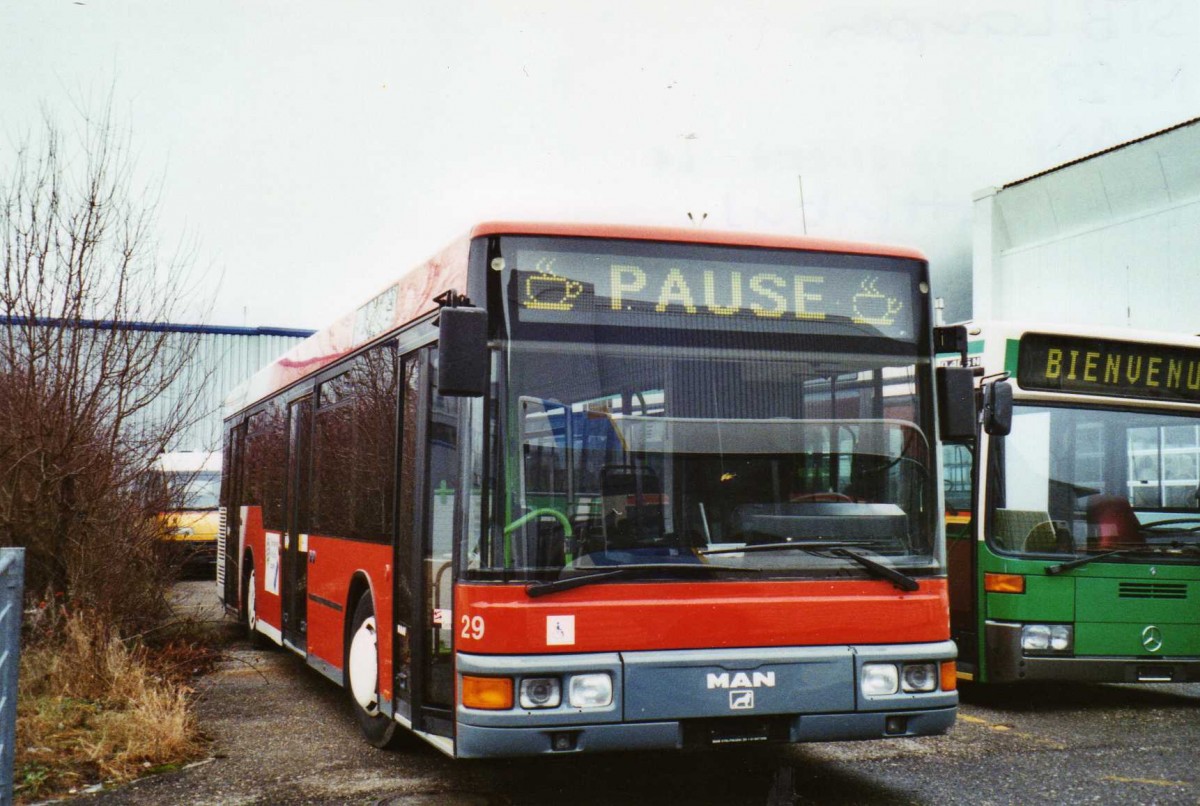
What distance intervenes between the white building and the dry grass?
17541mm

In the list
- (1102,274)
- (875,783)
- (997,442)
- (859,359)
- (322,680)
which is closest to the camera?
(859,359)

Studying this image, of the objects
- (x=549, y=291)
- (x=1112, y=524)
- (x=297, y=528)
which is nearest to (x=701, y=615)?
(x=549, y=291)

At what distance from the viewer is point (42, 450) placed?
9.48 meters

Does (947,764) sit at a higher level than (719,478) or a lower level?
lower

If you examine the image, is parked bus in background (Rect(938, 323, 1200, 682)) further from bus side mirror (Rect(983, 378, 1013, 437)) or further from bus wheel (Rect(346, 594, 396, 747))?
bus wheel (Rect(346, 594, 396, 747))

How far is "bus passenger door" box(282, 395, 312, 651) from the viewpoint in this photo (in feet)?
30.3

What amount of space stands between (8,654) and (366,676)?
251 centimetres

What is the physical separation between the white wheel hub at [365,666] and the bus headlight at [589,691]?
6.78ft

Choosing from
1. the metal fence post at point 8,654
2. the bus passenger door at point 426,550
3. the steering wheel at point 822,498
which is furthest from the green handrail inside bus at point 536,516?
the metal fence post at point 8,654

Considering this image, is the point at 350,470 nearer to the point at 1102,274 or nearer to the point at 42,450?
the point at 42,450

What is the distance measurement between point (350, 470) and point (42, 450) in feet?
10.4

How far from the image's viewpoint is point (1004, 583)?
853 cm

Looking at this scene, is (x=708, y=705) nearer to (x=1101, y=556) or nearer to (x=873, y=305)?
(x=873, y=305)

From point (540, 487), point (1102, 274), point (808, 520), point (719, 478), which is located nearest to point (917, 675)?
point (808, 520)
